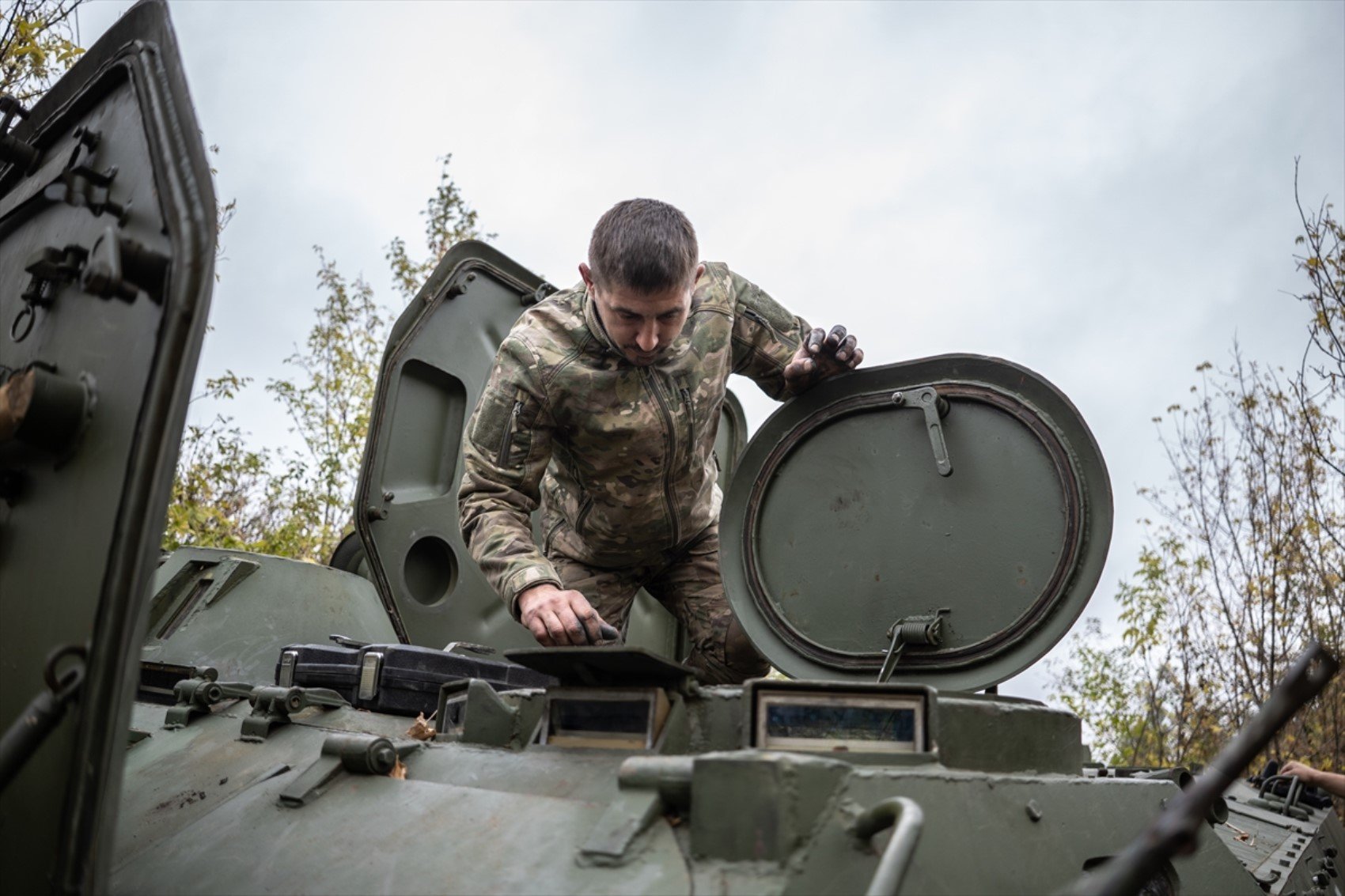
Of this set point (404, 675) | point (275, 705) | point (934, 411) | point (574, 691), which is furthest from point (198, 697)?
point (934, 411)

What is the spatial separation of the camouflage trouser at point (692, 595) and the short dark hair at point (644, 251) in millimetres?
1112

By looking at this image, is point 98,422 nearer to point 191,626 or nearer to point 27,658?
point 27,658

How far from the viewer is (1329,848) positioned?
455 cm

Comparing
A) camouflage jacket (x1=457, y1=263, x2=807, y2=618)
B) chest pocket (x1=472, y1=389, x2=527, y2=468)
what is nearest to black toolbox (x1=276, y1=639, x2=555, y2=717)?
camouflage jacket (x1=457, y1=263, x2=807, y2=618)

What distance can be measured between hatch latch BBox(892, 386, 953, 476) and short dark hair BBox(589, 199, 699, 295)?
70 centimetres

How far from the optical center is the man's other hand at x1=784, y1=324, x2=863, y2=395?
12.0 feet

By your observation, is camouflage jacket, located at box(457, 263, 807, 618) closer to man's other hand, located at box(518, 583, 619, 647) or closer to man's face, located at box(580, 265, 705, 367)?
→ man's face, located at box(580, 265, 705, 367)

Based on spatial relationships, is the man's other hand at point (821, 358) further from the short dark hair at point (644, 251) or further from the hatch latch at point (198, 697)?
the hatch latch at point (198, 697)

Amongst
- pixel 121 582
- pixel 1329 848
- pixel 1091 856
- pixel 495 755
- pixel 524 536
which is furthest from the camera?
pixel 1329 848

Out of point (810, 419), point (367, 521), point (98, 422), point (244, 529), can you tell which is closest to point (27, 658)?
point (98, 422)

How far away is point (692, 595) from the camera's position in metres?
4.30

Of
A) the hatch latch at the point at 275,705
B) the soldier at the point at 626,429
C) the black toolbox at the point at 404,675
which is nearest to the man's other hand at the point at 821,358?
the soldier at the point at 626,429

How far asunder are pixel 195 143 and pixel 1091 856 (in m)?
2.00

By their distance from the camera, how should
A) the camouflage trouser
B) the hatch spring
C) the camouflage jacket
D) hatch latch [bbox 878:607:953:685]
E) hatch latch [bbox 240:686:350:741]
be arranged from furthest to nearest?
the camouflage trouser, the camouflage jacket, hatch latch [bbox 878:607:953:685], hatch latch [bbox 240:686:350:741], the hatch spring
